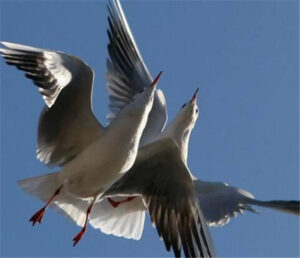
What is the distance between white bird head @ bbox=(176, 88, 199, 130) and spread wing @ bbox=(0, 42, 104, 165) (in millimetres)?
1827

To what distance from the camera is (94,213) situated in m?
8.60

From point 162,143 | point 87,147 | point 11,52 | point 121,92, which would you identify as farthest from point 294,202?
point 121,92

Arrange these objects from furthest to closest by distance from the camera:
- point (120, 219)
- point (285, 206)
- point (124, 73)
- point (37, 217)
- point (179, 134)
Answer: point (124, 73), point (179, 134), point (120, 219), point (37, 217), point (285, 206)

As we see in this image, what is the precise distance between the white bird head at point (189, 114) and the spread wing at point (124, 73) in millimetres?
336

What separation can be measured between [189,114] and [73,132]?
79.6 inches

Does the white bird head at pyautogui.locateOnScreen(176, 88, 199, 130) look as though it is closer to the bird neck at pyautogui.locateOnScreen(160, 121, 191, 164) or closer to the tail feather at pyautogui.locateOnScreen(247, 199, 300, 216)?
the bird neck at pyautogui.locateOnScreen(160, 121, 191, 164)

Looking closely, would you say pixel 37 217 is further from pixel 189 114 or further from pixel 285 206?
pixel 189 114

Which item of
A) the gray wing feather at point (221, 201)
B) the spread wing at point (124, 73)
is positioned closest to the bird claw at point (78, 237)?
the gray wing feather at point (221, 201)

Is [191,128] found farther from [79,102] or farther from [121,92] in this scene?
[79,102]

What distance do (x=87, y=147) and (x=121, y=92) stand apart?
8.61 ft

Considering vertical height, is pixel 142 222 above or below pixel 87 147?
below

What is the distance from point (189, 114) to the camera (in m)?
9.46

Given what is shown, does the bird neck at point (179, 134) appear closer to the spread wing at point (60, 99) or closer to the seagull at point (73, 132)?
Answer: the seagull at point (73, 132)

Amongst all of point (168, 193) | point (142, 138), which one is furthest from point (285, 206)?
point (142, 138)
